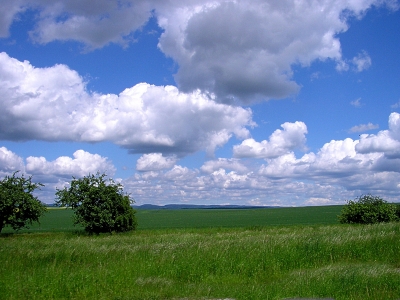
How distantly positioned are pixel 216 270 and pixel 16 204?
20370mm

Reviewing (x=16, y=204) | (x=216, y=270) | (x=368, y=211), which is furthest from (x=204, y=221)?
(x=216, y=270)

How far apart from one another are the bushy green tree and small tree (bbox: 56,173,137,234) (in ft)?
64.3

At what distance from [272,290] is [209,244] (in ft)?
19.5

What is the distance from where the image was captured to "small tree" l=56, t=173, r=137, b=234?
1110 inches

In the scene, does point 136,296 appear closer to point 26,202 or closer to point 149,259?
point 149,259

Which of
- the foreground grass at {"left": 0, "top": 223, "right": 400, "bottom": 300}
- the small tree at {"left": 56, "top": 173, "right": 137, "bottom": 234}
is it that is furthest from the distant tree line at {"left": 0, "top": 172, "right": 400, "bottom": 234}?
the foreground grass at {"left": 0, "top": 223, "right": 400, "bottom": 300}

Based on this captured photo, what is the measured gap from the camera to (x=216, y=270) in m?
11.9

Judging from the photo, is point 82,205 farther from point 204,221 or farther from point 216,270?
point 204,221

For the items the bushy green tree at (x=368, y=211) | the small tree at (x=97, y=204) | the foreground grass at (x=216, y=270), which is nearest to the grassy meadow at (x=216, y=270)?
the foreground grass at (x=216, y=270)

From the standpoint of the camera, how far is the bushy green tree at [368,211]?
1350 inches

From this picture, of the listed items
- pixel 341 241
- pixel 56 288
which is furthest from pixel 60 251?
pixel 341 241

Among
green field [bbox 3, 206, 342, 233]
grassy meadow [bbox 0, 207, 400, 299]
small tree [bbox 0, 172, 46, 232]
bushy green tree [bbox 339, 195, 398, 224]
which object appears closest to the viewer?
grassy meadow [bbox 0, 207, 400, 299]

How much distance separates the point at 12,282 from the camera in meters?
10.0

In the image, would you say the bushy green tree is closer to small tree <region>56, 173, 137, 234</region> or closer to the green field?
the green field
